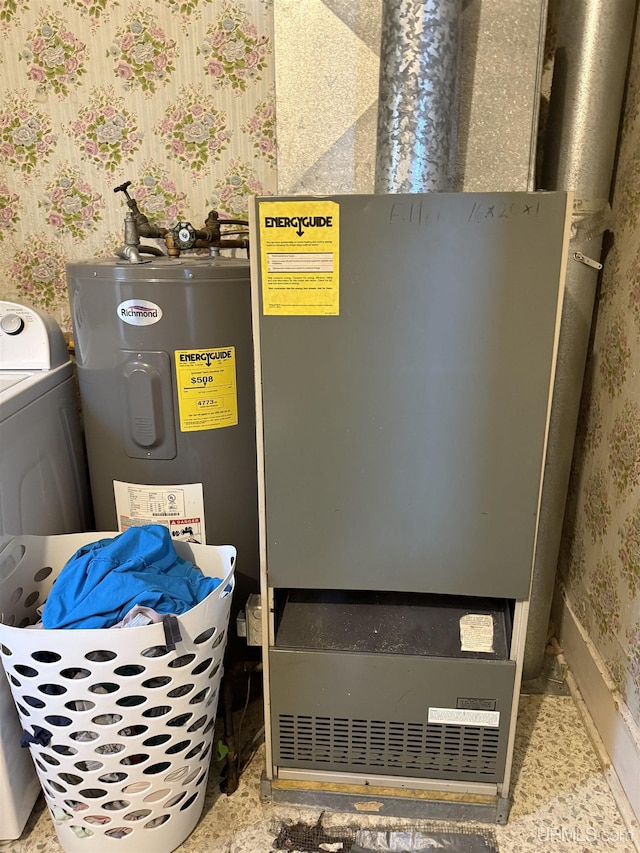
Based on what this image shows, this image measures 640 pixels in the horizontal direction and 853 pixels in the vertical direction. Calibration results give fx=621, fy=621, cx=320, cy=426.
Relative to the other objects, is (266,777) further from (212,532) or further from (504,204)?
(504,204)

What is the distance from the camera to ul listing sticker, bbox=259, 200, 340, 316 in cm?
107

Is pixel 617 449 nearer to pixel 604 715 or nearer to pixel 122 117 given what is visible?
pixel 604 715

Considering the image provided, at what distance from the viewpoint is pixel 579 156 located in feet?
4.73

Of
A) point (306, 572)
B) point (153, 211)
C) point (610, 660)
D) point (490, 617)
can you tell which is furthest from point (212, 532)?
point (610, 660)


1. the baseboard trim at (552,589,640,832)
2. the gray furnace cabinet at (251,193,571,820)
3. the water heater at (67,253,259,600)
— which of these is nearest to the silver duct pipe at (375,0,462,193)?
the gray furnace cabinet at (251,193,571,820)

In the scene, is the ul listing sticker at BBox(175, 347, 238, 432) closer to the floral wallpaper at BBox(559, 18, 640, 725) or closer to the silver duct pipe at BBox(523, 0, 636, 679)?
the silver duct pipe at BBox(523, 0, 636, 679)

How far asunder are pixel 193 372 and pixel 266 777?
946 mm

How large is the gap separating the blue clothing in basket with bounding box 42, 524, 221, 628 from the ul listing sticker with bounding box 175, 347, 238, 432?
0.27 m

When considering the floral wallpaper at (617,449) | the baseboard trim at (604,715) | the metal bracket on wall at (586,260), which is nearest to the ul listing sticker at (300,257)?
the metal bracket on wall at (586,260)

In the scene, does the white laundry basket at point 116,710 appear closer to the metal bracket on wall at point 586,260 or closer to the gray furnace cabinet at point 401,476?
the gray furnace cabinet at point 401,476

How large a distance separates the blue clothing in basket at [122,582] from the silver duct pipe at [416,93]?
856 millimetres

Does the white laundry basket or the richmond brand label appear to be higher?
the richmond brand label

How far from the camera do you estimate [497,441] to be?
1146mm

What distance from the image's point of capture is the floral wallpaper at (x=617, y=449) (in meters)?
1.47
